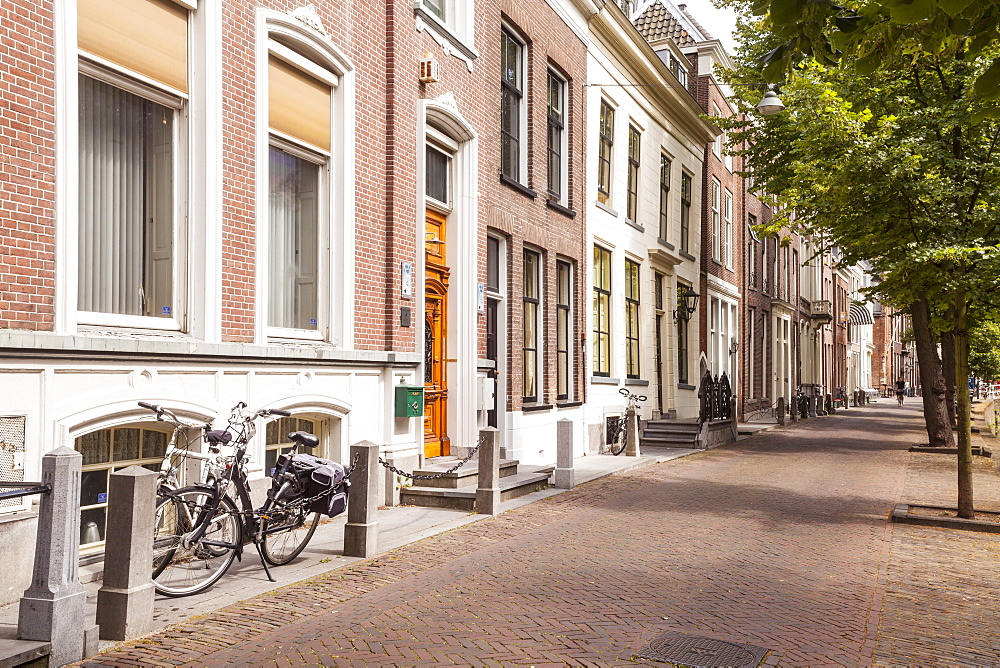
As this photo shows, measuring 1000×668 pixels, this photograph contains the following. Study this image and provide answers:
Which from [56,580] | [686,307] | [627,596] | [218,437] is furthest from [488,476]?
[686,307]

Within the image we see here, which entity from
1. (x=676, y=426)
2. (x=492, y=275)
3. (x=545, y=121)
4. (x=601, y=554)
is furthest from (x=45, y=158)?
(x=676, y=426)

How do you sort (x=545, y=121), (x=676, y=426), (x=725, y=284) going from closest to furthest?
(x=545, y=121)
(x=676, y=426)
(x=725, y=284)

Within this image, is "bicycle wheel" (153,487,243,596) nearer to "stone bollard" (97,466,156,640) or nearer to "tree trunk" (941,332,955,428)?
"stone bollard" (97,466,156,640)

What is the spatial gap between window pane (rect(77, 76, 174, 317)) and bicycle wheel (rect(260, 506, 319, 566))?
208 cm

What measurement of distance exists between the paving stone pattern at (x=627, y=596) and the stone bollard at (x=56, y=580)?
8.3 inches

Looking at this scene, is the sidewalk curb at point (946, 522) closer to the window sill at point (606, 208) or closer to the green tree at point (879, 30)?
the green tree at point (879, 30)

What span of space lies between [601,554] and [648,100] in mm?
15863

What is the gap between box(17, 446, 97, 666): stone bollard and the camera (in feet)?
→ 15.4

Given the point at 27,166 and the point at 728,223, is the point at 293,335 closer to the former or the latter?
the point at 27,166

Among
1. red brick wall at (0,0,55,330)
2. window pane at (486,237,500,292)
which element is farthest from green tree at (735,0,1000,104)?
window pane at (486,237,500,292)

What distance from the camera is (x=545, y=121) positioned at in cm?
1605

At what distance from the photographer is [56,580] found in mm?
4742

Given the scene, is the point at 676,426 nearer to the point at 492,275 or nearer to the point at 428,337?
the point at 492,275

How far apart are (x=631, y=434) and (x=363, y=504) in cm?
1031
